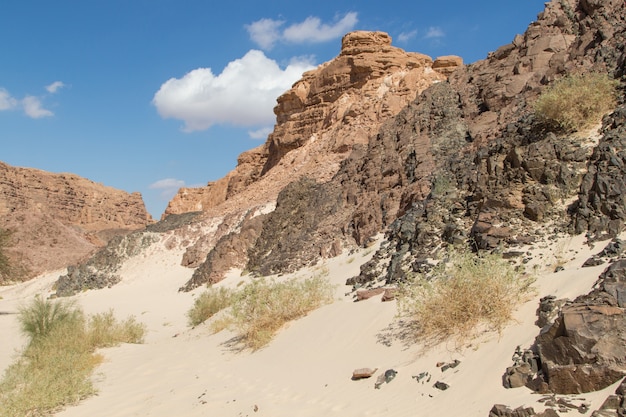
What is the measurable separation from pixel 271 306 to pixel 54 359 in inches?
178

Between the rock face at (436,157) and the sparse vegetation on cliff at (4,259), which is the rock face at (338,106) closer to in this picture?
the rock face at (436,157)

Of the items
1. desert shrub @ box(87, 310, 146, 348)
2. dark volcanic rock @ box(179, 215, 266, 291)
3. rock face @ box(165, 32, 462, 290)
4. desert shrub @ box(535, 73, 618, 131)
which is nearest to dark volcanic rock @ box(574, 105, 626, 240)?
desert shrub @ box(535, 73, 618, 131)

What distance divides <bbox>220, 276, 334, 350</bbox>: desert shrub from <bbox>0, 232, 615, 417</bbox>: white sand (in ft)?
1.41

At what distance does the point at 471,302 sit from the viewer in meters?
7.03

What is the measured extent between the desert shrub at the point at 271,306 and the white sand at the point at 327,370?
0.43 meters

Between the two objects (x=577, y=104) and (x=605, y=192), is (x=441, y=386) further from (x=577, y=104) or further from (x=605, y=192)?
(x=577, y=104)

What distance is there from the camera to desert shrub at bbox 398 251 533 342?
22.4ft

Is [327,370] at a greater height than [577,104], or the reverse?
[577,104]

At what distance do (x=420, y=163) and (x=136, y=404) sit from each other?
51.7ft

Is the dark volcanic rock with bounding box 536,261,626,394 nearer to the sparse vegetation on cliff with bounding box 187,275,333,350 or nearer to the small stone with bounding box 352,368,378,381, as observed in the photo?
the small stone with bounding box 352,368,378,381

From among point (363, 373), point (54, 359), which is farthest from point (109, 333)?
point (363, 373)

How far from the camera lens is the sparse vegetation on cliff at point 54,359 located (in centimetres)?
823

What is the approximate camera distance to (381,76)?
46.1 metres

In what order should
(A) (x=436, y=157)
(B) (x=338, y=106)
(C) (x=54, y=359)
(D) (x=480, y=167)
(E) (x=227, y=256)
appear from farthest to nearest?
1. (B) (x=338, y=106)
2. (E) (x=227, y=256)
3. (A) (x=436, y=157)
4. (D) (x=480, y=167)
5. (C) (x=54, y=359)
